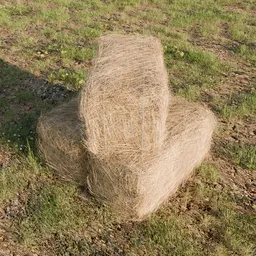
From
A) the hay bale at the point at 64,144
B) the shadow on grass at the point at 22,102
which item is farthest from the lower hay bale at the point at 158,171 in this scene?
the shadow on grass at the point at 22,102

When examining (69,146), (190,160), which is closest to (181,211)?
(190,160)

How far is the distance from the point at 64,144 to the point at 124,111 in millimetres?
1077

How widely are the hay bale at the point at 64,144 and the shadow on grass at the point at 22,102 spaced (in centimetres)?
49

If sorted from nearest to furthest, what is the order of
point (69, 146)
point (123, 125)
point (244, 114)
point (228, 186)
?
point (123, 125), point (69, 146), point (228, 186), point (244, 114)

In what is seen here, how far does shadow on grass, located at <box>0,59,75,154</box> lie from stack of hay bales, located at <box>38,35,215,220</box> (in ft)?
3.01

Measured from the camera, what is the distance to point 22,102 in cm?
683

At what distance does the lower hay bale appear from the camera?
4020mm

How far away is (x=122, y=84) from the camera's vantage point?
4.10 meters

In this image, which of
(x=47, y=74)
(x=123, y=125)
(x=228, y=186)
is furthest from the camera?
(x=47, y=74)

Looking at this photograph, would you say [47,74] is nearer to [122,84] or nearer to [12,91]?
[12,91]

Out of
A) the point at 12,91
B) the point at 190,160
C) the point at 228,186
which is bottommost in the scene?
the point at 12,91

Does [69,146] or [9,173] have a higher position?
[69,146]

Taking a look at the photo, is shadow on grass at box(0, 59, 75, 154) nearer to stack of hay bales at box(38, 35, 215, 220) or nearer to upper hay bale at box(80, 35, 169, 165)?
stack of hay bales at box(38, 35, 215, 220)

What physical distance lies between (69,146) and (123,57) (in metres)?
1.38
